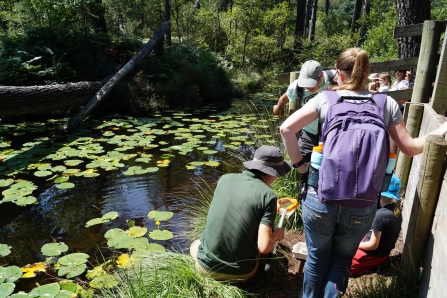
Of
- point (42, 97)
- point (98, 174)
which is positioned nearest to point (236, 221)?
point (98, 174)

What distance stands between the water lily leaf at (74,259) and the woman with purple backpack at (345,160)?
6.63ft

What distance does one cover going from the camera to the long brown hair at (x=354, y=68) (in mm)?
1748

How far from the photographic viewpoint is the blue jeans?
1775 mm

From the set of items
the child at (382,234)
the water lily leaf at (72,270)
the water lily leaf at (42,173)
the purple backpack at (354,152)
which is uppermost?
the purple backpack at (354,152)

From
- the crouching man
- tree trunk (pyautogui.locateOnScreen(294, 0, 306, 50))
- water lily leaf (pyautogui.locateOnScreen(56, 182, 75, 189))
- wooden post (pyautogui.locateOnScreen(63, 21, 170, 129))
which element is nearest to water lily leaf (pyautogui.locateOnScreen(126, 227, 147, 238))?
the crouching man

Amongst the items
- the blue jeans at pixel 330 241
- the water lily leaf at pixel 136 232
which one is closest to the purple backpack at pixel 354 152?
the blue jeans at pixel 330 241

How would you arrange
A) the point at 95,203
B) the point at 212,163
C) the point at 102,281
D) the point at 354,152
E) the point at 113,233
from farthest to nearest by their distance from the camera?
the point at 212,163
the point at 95,203
the point at 113,233
the point at 102,281
the point at 354,152

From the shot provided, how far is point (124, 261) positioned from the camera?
120 inches

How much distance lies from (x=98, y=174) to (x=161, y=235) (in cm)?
198

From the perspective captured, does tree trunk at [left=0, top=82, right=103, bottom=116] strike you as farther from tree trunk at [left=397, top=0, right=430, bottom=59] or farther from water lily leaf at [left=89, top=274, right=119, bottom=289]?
tree trunk at [left=397, top=0, right=430, bottom=59]

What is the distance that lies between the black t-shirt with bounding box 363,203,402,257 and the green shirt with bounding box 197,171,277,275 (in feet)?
2.58

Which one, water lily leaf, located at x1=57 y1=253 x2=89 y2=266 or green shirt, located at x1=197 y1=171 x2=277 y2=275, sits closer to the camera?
green shirt, located at x1=197 y1=171 x2=277 y2=275

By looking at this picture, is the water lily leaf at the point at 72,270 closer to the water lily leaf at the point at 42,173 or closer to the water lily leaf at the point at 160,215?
the water lily leaf at the point at 160,215

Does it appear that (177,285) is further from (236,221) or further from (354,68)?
(354,68)
